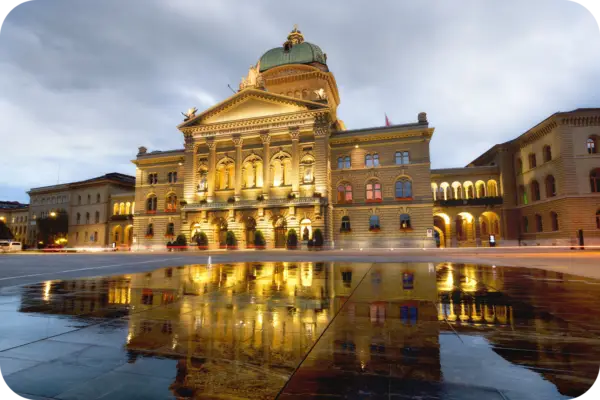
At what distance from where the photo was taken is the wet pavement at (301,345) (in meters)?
2.63

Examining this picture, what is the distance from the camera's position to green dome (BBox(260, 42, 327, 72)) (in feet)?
182

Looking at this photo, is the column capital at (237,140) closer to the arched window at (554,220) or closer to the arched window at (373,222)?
the arched window at (373,222)

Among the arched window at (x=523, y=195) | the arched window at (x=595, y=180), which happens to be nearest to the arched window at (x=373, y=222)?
the arched window at (x=523, y=195)

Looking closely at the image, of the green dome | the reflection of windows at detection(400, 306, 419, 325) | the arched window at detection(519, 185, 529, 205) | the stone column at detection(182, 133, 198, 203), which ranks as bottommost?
the reflection of windows at detection(400, 306, 419, 325)

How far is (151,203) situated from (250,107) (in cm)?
2293

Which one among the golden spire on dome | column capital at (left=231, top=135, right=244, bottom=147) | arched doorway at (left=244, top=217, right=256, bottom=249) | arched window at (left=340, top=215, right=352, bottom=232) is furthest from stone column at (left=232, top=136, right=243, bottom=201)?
the golden spire on dome

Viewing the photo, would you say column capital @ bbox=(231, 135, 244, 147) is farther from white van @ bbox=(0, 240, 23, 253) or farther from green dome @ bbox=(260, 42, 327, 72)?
white van @ bbox=(0, 240, 23, 253)

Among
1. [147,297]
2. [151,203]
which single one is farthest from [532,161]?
[151,203]

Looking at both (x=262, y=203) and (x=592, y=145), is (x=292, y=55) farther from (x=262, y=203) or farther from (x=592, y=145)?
(x=592, y=145)

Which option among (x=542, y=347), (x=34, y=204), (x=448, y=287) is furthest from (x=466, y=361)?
(x=34, y=204)

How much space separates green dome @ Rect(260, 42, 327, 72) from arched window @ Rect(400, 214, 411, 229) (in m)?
29.6

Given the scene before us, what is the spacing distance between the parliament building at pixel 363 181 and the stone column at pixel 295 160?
128 millimetres

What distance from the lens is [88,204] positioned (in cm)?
6725

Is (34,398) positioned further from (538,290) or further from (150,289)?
(538,290)
